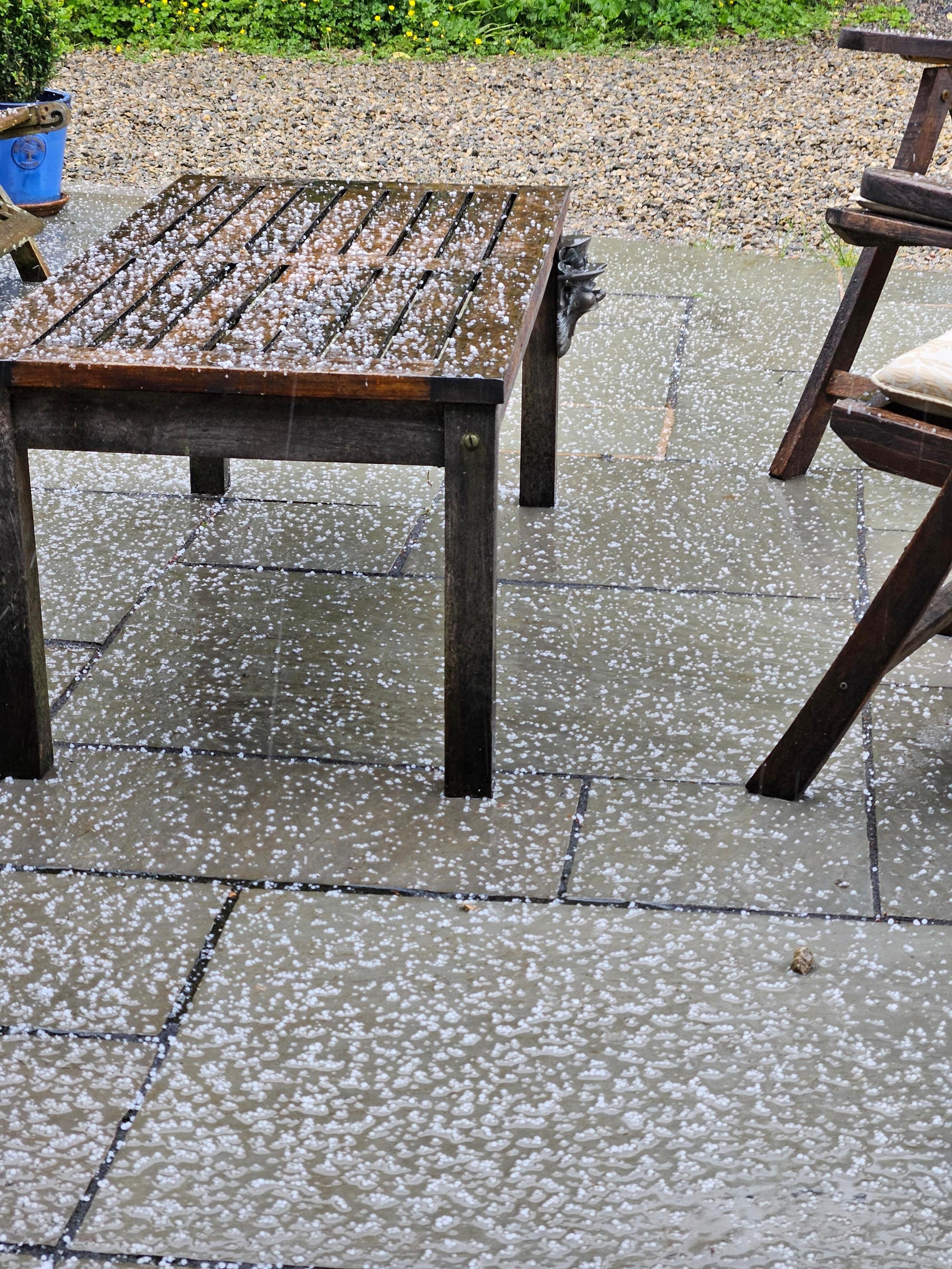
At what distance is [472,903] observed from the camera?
5.90 feet

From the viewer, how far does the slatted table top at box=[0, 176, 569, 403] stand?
1.76 meters

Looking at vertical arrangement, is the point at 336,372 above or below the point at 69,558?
above

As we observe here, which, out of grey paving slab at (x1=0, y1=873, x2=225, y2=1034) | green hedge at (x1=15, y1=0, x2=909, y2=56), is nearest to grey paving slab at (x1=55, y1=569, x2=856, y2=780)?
grey paving slab at (x1=0, y1=873, x2=225, y2=1034)

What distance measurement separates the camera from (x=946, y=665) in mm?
Result: 2379

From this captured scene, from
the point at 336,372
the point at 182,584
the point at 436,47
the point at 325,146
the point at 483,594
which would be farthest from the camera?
the point at 436,47

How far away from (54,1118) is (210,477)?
1.75 m

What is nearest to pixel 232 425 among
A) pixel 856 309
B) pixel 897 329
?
pixel 856 309

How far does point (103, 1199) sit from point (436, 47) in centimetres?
817

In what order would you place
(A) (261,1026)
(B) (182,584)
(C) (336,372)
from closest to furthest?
1. (A) (261,1026)
2. (C) (336,372)
3. (B) (182,584)

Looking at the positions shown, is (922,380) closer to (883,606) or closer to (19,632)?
(883,606)

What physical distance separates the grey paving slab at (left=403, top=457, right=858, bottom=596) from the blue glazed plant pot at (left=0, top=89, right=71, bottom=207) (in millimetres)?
2599

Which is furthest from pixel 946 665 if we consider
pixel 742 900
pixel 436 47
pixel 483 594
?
pixel 436 47

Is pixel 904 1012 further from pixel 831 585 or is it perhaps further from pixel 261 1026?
pixel 831 585

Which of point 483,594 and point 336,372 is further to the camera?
point 483,594
